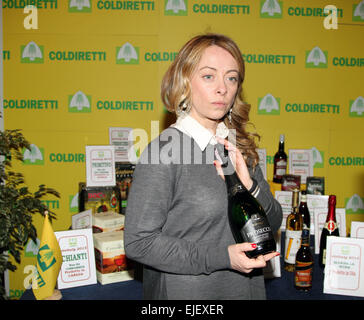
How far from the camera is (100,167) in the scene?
2750mm

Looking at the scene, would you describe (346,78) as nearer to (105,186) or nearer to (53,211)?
(105,186)

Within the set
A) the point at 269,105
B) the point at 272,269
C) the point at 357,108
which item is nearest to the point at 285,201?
the point at 272,269

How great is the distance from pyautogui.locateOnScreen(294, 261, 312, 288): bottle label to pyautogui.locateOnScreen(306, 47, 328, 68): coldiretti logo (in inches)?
92.3

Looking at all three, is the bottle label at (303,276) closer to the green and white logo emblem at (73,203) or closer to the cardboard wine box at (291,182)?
the cardboard wine box at (291,182)

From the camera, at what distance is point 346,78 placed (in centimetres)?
345

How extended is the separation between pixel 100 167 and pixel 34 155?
0.99 m

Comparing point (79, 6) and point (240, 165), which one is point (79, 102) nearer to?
point (79, 6)

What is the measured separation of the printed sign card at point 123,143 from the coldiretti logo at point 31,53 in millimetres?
928

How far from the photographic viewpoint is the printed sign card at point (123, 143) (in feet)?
10.8

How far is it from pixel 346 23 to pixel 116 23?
2.17m

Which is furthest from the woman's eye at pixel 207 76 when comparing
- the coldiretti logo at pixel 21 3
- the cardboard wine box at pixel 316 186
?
the coldiretti logo at pixel 21 3

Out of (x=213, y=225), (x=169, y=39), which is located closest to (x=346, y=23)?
(x=169, y=39)

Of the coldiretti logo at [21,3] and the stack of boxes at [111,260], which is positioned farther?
the coldiretti logo at [21,3]
